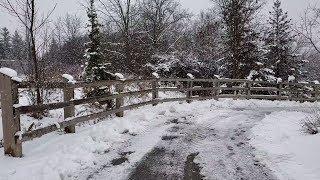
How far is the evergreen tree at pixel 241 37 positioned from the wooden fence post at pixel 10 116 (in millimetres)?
23508

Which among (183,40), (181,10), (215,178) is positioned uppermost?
(181,10)

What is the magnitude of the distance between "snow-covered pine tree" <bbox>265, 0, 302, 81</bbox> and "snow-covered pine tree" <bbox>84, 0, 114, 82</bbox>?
19.0 m

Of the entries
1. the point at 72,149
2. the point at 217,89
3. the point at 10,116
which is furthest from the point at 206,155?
the point at 217,89

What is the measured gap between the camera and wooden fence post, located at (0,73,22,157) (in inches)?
236

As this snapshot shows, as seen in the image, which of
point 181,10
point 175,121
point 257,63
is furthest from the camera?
point 181,10

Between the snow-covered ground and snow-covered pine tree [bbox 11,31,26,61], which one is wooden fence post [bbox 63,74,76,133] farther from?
snow-covered pine tree [bbox 11,31,26,61]

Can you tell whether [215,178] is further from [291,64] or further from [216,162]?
[291,64]

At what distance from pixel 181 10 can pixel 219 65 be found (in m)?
14.0

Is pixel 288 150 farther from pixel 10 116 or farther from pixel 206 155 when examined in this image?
pixel 10 116

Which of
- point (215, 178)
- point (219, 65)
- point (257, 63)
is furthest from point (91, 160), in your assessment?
point (219, 65)

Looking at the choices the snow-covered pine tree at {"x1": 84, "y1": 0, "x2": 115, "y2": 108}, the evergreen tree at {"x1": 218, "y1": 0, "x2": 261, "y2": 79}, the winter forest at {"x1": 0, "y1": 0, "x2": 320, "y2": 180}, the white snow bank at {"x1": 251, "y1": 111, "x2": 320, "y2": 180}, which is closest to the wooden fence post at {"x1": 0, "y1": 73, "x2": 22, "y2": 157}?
the winter forest at {"x1": 0, "y1": 0, "x2": 320, "y2": 180}

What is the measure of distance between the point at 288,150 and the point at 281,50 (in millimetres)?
29310

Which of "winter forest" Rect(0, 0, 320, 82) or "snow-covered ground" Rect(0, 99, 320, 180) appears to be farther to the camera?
"winter forest" Rect(0, 0, 320, 82)

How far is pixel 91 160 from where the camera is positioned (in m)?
6.39
